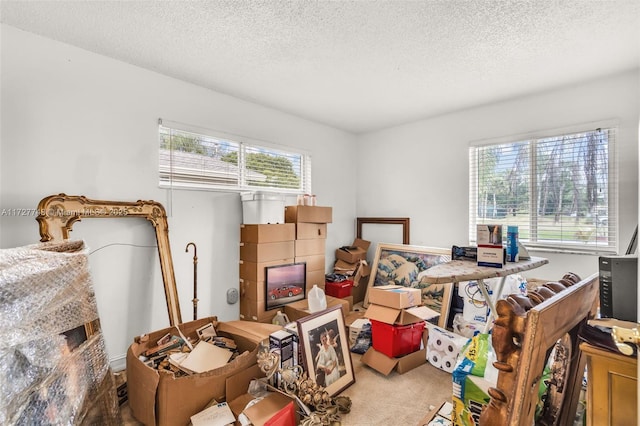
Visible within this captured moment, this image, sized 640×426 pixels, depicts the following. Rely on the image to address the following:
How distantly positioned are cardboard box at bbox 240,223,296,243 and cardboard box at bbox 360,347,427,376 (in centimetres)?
140

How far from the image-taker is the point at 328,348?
80.8 inches

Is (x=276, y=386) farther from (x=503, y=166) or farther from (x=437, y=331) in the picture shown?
(x=503, y=166)

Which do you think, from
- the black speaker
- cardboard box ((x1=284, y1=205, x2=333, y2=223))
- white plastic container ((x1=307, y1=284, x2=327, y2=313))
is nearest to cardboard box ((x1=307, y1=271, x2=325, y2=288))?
white plastic container ((x1=307, y1=284, x2=327, y2=313))

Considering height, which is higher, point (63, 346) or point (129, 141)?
point (129, 141)

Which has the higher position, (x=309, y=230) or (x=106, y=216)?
(x=106, y=216)

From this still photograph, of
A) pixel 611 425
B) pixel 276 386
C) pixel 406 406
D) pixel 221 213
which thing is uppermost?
pixel 221 213

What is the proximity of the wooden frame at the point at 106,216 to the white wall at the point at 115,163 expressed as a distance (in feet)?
0.45

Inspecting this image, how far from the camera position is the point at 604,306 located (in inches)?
59.6

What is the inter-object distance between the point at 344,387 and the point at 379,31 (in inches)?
97.5

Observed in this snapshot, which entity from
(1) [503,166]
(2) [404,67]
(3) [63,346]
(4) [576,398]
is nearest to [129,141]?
(3) [63,346]

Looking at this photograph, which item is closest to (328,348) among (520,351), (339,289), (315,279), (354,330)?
(354,330)

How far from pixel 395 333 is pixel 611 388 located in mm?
1471

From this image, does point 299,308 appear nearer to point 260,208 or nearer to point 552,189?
point 260,208

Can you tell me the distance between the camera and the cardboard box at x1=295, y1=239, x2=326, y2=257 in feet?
11.0
